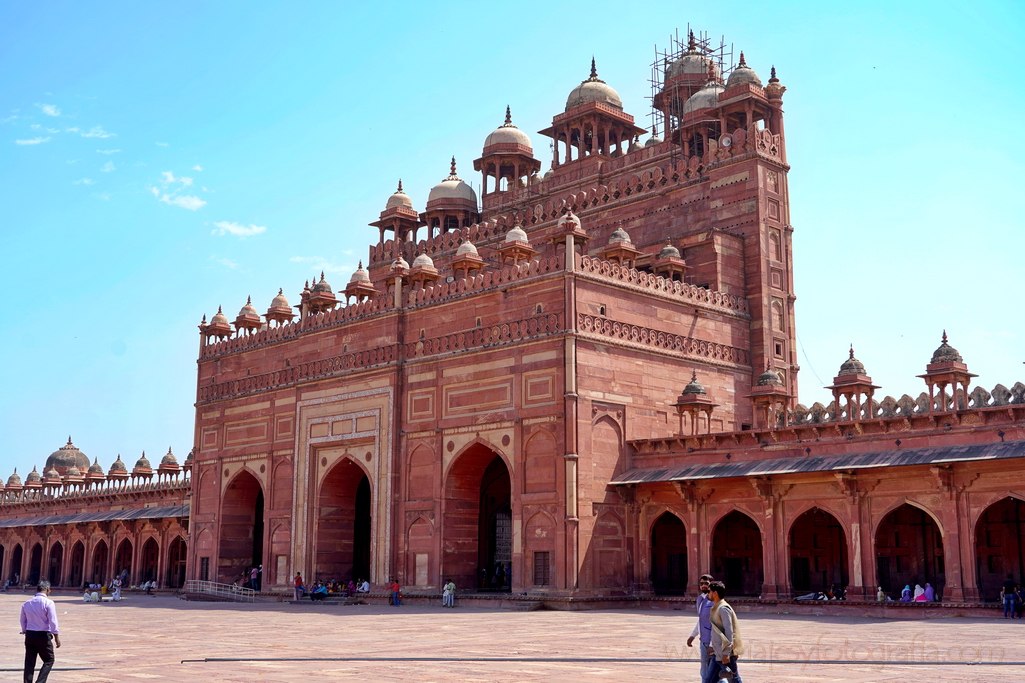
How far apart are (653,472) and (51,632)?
683 inches

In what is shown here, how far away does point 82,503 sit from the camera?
50469mm

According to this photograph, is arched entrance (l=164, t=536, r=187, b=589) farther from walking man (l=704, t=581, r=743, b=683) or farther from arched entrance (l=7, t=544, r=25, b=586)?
walking man (l=704, t=581, r=743, b=683)

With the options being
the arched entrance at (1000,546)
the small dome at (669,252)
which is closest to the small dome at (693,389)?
the small dome at (669,252)

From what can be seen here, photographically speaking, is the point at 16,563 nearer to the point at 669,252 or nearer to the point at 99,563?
the point at 99,563

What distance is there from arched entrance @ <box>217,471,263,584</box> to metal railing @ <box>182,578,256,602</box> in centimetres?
52

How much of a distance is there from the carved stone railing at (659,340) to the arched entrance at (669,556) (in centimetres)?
424

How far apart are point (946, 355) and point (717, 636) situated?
16.1 metres

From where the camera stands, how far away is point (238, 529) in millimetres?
37000

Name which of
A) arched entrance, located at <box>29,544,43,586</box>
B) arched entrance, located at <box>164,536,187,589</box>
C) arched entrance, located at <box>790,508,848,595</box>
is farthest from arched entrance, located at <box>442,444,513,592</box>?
arched entrance, located at <box>29,544,43,586</box>

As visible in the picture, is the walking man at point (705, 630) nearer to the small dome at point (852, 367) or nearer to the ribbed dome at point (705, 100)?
the small dome at point (852, 367)

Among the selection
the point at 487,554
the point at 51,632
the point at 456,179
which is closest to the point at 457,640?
the point at 51,632

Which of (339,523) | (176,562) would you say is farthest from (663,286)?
(176,562)

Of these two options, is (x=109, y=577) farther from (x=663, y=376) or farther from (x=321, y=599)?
(x=663, y=376)

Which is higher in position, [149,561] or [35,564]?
[149,561]
